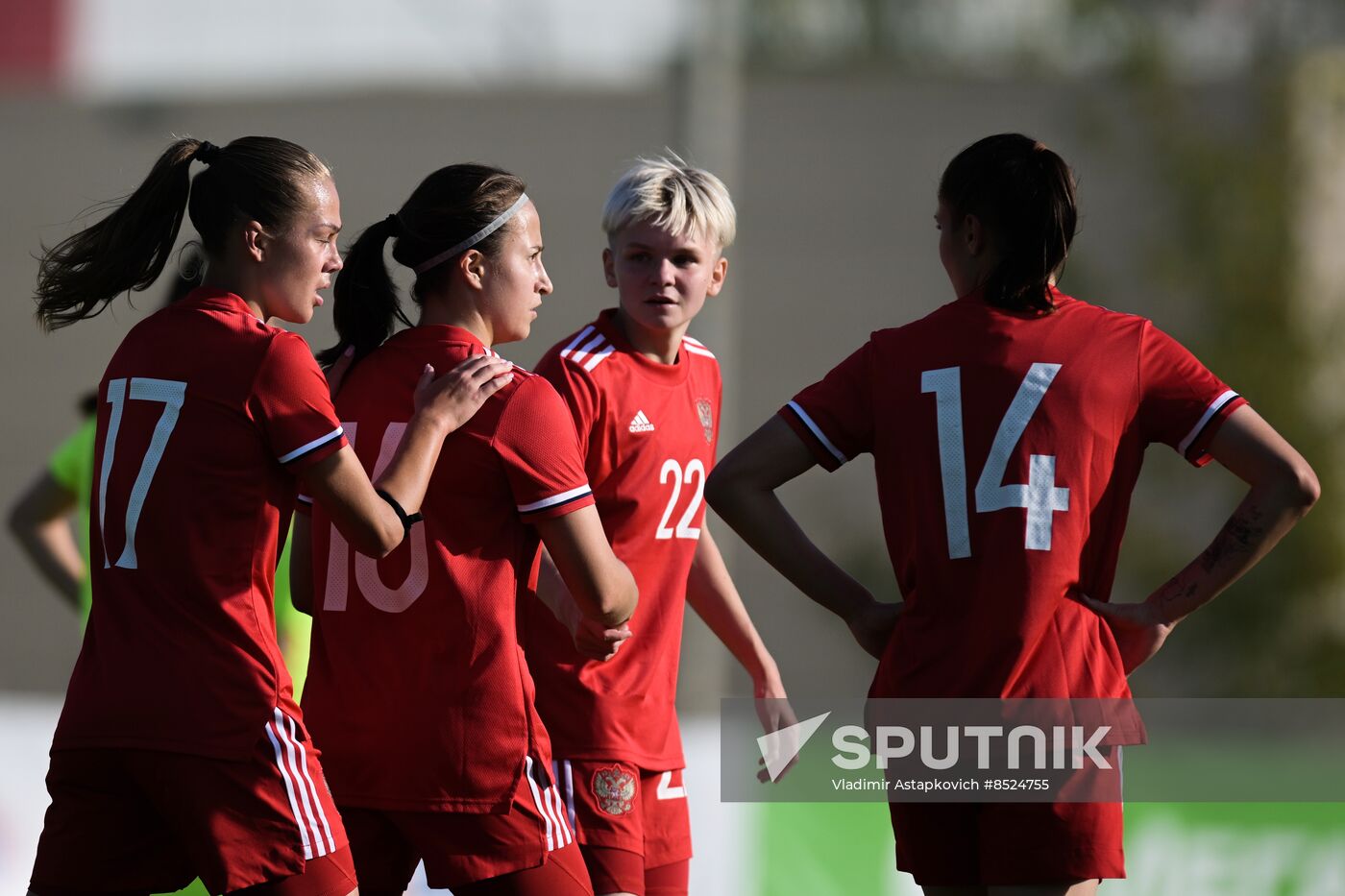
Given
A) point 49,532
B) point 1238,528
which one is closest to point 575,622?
point 1238,528

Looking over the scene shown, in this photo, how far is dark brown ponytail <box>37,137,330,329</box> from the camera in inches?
132

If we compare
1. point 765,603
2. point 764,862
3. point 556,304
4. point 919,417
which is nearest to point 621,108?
point 556,304

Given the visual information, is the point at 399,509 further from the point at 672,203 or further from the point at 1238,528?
the point at 1238,528

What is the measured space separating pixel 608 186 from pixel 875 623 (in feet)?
47.5

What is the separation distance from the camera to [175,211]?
3424 mm

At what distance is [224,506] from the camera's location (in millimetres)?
3166

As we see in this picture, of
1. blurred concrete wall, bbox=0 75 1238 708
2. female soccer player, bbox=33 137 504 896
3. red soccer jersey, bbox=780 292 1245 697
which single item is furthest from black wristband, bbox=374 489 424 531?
blurred concrete wall, bbox=0 75 1238 708

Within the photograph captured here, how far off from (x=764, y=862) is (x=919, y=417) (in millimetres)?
3472

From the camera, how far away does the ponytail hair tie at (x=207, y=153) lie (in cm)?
340

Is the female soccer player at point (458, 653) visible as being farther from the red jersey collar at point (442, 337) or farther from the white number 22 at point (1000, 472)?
the white number 22 at point (1000, 472)

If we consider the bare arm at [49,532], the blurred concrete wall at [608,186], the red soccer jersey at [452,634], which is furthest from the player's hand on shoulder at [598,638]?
the blurred concrete wall at [608,186]

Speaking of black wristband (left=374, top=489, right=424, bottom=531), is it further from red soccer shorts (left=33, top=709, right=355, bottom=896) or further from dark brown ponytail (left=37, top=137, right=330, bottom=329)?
dark brown ponytail (left=37, top=137, right=330, bottom=329)

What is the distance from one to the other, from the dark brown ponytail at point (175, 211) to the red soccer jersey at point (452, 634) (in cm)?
49

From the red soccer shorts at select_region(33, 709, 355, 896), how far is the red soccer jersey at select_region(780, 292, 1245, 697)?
1.14 meters
